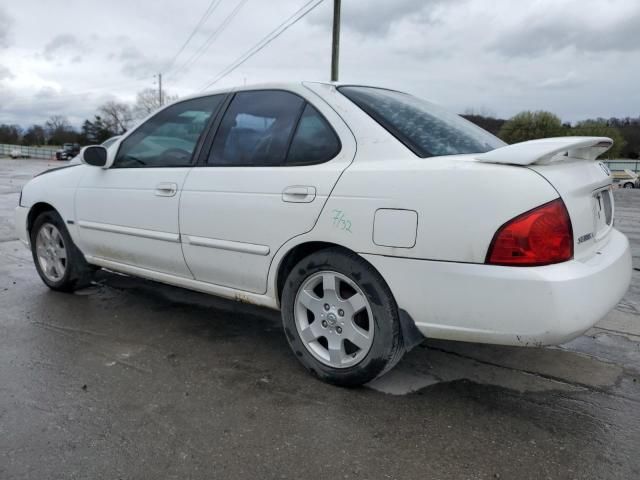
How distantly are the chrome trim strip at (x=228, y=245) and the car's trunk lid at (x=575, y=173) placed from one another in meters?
A: 1.26

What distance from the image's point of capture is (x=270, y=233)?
285 cm

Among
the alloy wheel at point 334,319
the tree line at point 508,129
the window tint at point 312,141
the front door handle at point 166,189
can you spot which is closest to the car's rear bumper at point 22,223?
the front door handle at point 166,189

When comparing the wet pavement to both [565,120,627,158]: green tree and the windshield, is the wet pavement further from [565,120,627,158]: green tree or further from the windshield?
[565,120,627,158]: green tree

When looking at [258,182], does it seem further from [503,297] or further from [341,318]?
[503,297]

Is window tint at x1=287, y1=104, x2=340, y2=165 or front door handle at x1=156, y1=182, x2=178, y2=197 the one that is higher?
window tint at x1=287, y1=104, x2=340, y2=165

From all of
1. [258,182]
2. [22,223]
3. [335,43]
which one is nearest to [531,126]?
[335,43]

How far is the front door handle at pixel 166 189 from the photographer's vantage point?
3.37m

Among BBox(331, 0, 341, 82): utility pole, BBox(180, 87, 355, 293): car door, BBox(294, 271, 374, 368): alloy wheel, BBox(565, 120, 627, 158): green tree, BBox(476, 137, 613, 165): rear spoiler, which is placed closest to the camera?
BBox(476, 137, 613, 165): rear spoiler

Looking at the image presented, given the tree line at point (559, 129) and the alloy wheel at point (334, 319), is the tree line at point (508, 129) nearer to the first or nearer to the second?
the tree line at point (559, 129)

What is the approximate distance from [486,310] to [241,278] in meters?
1.46

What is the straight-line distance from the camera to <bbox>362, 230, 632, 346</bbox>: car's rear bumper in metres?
2.15

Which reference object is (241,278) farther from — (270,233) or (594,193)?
(594,193)

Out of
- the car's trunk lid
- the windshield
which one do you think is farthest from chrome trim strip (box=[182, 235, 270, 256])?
the car's trunk lid

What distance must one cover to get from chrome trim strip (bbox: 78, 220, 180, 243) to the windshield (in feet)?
4.73
